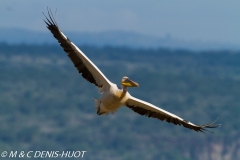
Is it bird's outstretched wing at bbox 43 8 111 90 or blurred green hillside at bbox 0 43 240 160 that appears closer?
bird's outstretched wing at bbox 43 8 111 90

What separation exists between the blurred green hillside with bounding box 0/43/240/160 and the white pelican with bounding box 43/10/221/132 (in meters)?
48.3

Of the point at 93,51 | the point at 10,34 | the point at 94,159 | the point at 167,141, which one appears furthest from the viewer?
the point at 10,34

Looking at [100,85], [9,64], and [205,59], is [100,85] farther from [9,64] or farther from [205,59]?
[205,59]

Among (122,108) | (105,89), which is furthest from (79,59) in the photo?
(122,108)

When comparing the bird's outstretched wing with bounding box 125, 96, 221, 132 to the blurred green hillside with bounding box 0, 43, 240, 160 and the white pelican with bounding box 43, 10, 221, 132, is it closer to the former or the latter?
the white pelican with bounding box 43, 10, 221, 132

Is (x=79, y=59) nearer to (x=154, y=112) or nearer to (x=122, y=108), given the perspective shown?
(x=154, y=112)

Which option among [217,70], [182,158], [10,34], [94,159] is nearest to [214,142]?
[182,158]

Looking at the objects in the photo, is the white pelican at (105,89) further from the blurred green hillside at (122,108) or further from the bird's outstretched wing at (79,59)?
the blurred green hillside at (122,108)

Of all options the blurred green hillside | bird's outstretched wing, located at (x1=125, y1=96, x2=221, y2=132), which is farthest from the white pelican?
the blurred green hillside

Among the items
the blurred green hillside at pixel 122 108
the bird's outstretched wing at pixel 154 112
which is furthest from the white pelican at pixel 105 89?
the blurred green hillside at pixel 122 108

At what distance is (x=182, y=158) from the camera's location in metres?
75.6

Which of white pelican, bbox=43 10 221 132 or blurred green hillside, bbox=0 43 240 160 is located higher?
blurred green hillside, bbox=0 43 240 160

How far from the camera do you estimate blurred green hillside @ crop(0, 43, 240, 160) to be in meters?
79.9

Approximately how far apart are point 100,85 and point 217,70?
113572mm
